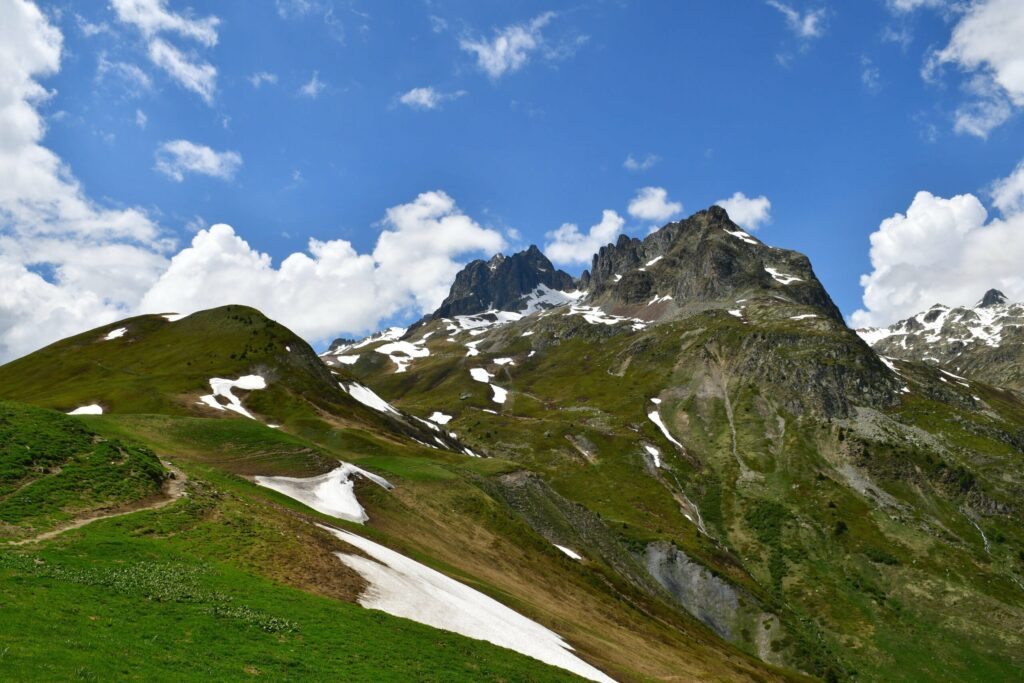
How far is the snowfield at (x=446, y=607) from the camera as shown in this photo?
33469 millimetres

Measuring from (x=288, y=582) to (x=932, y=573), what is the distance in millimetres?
143473

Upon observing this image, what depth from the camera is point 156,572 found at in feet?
86.5

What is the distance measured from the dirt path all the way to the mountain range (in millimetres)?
341

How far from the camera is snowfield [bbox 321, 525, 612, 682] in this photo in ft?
110

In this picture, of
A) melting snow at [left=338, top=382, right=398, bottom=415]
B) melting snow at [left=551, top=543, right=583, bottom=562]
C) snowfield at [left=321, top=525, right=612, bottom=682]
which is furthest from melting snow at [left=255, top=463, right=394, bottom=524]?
melting snow at [left=338, top=382, right=398, bottom=415]

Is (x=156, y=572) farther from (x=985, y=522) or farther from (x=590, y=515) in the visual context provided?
(x=985, y=522)

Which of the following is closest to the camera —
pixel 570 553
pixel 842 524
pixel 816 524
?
pixel 570 553

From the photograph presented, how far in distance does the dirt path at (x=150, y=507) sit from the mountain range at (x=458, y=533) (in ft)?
1.12

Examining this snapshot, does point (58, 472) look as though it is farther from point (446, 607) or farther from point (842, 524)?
point (842, 524)

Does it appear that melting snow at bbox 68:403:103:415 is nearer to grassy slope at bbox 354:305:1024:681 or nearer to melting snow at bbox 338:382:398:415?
melting snow at bbox 338:382:398:415

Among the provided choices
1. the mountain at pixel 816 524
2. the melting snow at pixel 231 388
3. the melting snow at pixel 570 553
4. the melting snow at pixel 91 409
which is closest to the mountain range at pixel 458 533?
the melting snow at pixel 91 409

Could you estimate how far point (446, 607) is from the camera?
35812 mm

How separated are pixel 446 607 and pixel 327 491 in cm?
2342

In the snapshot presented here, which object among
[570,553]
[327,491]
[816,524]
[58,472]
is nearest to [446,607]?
[327,491]
